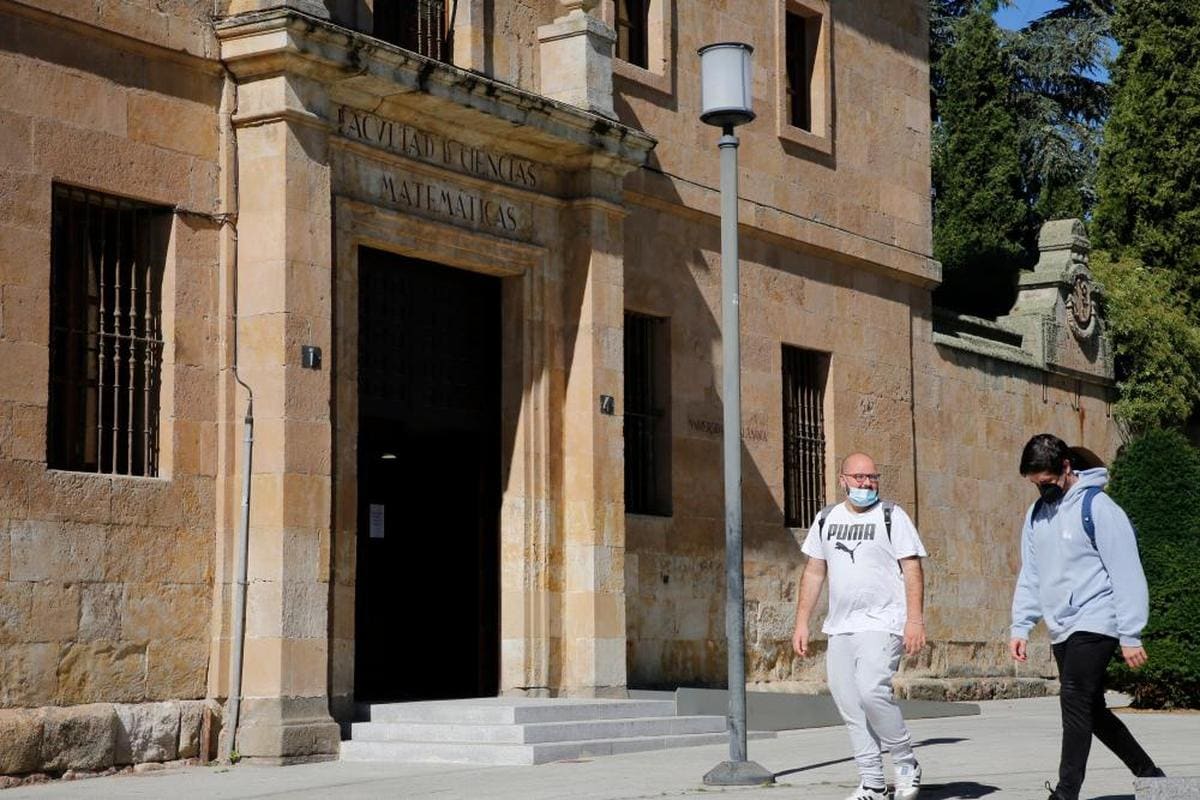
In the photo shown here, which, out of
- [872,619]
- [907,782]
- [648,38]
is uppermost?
[648,38]

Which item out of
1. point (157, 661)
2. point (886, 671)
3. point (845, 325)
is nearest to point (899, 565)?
point (886, 671)

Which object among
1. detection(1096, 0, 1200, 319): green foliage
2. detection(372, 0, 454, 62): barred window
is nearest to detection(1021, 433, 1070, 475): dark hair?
detection(372, 0, 454, 62): barred window

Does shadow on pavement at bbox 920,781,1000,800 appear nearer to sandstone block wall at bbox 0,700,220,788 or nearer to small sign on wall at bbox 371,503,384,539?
sandstone block wall at bbox 0,700,220,788

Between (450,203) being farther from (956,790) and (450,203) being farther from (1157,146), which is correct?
(1157,146)

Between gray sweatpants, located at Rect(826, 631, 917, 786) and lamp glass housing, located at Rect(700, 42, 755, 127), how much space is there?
3.66 metres

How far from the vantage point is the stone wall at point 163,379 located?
1193 cm

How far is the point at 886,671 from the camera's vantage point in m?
9.75

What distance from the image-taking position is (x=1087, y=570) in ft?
30.0

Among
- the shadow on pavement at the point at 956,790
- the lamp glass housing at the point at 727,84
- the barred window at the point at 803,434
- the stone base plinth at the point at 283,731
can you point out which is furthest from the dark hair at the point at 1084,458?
the shadow on pavement at the point at 956,790

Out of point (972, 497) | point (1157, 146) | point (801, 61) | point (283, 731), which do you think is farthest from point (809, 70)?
point (283, 731)

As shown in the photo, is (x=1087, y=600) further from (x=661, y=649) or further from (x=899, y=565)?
(x=661, y=649)

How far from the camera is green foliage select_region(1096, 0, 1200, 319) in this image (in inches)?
1029

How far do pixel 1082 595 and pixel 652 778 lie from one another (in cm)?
340

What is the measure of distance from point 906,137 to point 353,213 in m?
9.51
